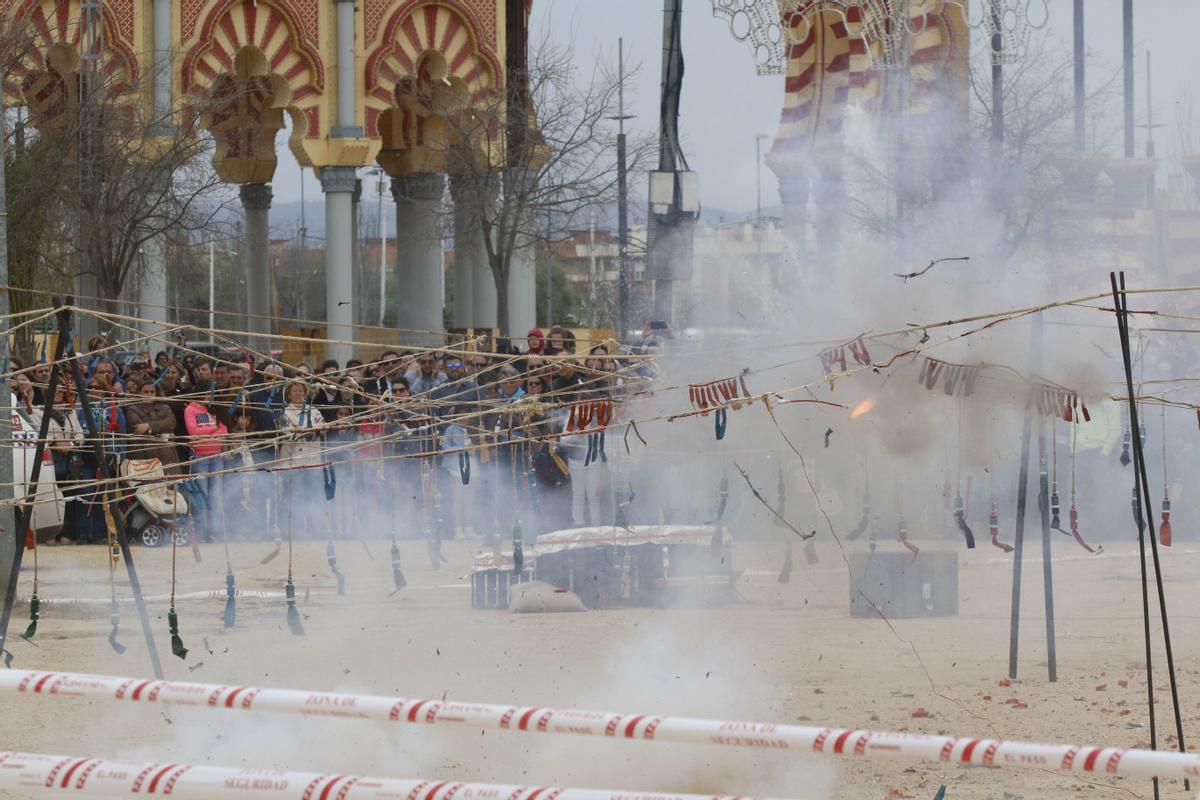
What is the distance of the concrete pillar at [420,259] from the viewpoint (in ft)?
97.7

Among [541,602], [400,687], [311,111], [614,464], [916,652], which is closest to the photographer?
[400,687]

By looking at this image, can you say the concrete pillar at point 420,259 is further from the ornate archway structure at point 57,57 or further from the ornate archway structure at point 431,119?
the ornate archway structure at point 57,57

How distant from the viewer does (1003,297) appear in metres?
10.3

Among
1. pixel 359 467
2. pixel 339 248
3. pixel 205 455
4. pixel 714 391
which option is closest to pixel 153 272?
pixel 339 248

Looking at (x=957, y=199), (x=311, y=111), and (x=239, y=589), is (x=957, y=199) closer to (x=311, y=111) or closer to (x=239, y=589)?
(x=239, y=589)

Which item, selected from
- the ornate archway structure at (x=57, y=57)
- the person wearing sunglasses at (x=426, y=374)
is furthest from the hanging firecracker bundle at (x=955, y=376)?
the ornate archway structure at (x=57, y=57)

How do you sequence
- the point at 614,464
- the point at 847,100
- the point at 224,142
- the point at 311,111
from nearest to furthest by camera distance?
the point at 614,464 < the point at 847,100 < the point at 311,111 < the point at 224,142

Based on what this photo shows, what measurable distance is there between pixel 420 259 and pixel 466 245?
7.24 feet

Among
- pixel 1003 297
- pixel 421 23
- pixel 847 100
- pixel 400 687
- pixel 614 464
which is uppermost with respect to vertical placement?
pixel 421 23

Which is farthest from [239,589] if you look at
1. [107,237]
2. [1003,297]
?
[107,237]

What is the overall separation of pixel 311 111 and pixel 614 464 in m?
12.8

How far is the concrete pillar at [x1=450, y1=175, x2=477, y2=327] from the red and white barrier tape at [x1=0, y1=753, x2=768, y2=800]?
22.7 meters

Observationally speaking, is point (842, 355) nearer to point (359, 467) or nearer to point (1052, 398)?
point (1052, 398)

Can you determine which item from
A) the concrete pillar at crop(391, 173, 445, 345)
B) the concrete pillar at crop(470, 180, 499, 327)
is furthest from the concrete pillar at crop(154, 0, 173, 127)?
the concrete pillar at crop(470, 180, 499, 327)
